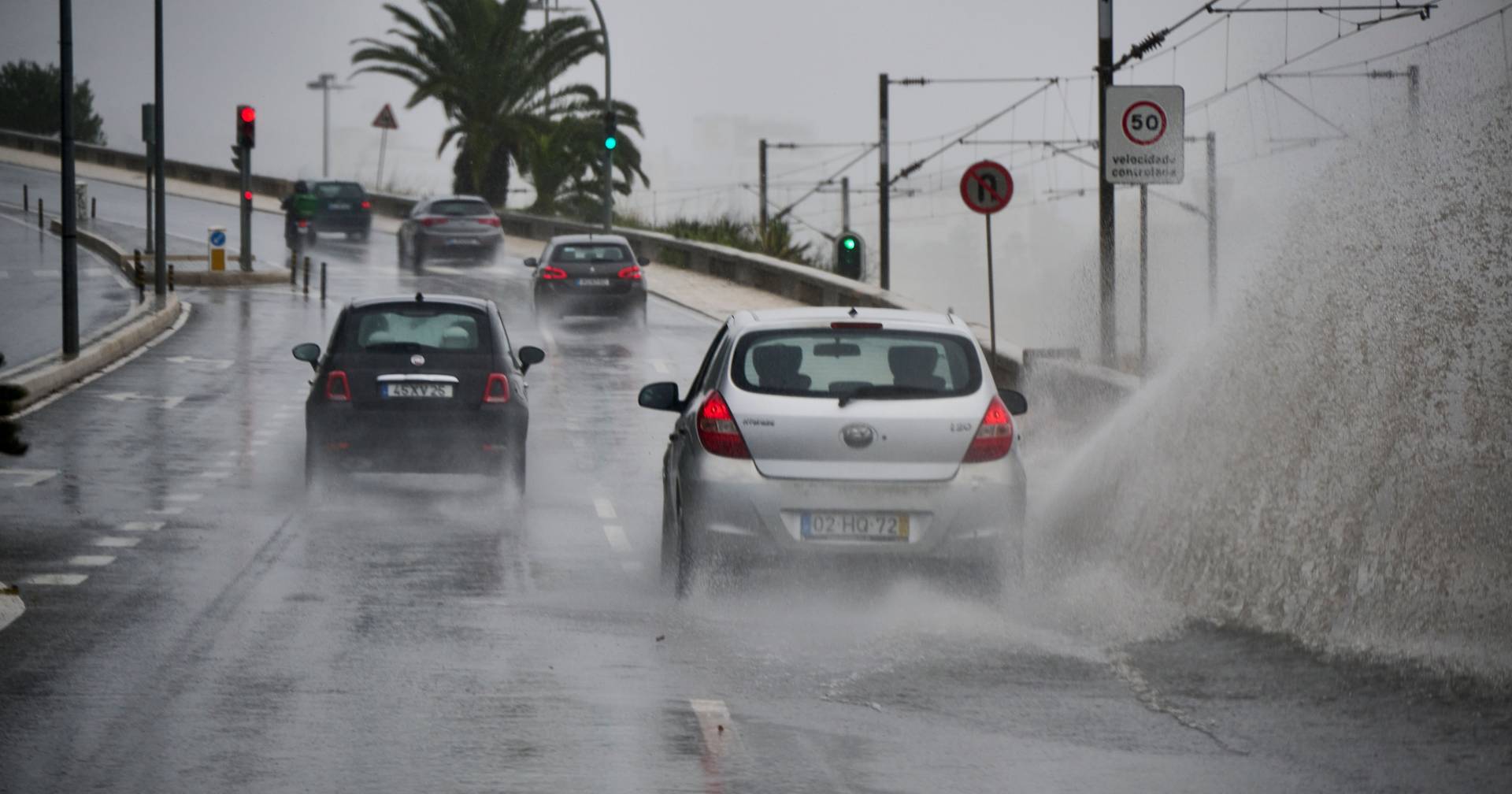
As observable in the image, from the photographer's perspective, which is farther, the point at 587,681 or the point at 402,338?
the point at 402,338

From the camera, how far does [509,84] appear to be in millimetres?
61594

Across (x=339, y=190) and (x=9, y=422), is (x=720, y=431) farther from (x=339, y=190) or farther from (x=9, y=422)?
(x=339, y=190)

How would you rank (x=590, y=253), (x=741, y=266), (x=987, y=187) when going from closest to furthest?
(x=987, y=187), (x=590, y=253), (x=741, y=266)

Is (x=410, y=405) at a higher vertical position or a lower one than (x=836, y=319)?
lower

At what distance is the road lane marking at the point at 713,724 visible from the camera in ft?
25.5

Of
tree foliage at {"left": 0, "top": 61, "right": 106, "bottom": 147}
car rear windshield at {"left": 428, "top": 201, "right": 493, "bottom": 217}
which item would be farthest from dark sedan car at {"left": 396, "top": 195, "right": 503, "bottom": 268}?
tree foliage at {"left": 0, "top": 61, "right": 106, "bottom": 147}

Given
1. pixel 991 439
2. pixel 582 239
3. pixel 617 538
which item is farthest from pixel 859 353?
pixel 582 239

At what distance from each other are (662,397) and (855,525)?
84.8 inches

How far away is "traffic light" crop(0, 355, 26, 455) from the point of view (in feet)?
29.7

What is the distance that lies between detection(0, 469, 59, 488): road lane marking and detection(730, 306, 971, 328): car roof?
810 centimetres

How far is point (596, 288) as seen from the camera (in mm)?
36125

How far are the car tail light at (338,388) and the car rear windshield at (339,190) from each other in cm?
4305

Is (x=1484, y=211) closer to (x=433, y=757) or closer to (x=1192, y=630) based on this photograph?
(x=1192, y=630)

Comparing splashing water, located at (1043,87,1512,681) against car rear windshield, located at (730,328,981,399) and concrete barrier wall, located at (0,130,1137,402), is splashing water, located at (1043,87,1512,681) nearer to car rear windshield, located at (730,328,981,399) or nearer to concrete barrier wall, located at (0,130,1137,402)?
car rear windshield, located at (730,328,981,399)
